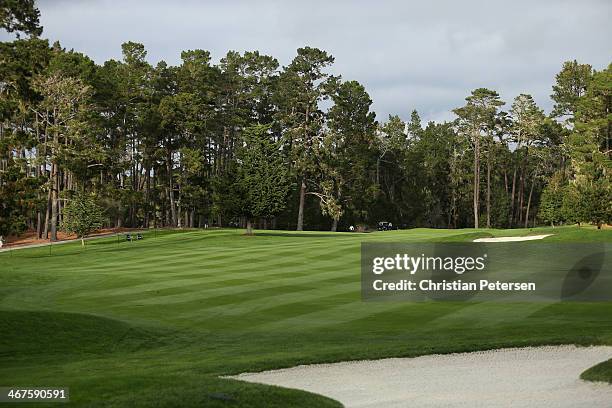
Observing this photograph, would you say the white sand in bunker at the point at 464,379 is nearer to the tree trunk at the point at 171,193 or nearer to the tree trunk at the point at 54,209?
the tree trunk at the point at 54,209

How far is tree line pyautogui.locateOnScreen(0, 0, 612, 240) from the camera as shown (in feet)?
219

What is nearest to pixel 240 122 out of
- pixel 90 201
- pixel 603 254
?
pixel 90 201

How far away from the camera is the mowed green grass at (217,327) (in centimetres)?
1223

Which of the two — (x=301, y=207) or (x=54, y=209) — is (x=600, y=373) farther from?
(x=301, y=207)

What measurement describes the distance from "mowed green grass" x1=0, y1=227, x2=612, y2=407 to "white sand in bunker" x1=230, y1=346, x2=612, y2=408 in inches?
23.8

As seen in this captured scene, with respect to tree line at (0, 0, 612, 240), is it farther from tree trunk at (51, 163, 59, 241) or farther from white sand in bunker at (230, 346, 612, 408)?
white sand in bunker at (230, 346, 612, 408)

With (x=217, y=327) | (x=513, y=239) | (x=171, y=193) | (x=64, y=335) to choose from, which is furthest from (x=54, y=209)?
(x=64, y=335)

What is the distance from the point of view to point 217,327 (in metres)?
21.7

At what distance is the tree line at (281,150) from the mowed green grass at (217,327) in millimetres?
25345

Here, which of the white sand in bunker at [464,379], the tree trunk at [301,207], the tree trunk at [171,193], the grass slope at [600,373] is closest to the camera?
the white sand in bunker at [464,379]

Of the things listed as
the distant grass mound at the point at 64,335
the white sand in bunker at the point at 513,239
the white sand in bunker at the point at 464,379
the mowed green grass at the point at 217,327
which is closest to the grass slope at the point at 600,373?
the white sand in bunker at the point at 464,379

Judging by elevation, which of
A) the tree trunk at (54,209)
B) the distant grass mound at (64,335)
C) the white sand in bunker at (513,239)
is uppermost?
the tree trunk at (54,209)

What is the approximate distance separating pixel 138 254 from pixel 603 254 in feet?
102

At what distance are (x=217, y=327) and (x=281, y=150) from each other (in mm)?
72355
